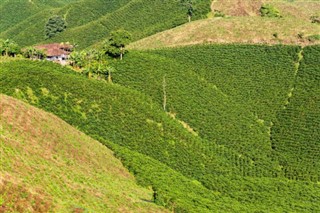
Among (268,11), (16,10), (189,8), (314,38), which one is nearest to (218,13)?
(189,8)

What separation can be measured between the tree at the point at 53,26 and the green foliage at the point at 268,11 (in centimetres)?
7092

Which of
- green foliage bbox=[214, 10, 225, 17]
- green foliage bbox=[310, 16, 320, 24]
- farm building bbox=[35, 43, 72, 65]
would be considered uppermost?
green foliage bbox=[310, 16, 320, 24]

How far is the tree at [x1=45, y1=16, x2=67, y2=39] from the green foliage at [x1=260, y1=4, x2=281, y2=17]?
70917 millimetres

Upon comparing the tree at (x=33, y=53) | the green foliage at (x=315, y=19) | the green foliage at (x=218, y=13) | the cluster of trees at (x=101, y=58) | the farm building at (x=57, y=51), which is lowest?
the farm building at (x=57, y=51)

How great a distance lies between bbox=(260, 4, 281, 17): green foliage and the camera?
5212 inches

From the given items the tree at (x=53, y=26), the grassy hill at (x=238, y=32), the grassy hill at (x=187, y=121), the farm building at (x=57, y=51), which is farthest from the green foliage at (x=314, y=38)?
the tree at (x=53, y=26)

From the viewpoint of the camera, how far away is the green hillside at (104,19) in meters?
140

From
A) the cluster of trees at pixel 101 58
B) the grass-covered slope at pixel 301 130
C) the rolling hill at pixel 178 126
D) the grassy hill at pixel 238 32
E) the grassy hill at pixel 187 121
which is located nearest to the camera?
the rolling hill at pixel 178 126

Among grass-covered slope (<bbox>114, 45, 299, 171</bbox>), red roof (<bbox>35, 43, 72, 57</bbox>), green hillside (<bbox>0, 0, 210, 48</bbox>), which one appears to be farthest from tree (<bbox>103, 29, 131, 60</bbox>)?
green hillside (<bbox>0, 0, 210, 48</bbox>)

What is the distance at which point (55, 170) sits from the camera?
53.5m

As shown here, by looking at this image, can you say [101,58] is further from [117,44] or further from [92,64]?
[92,64]

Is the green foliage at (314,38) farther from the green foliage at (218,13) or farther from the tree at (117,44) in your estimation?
the tree at (117,44)

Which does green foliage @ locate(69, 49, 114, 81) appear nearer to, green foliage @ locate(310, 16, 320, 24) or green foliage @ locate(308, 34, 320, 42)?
green foliage @ locate(308, 34, 320, 42)

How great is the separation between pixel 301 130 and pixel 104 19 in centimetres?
9137
